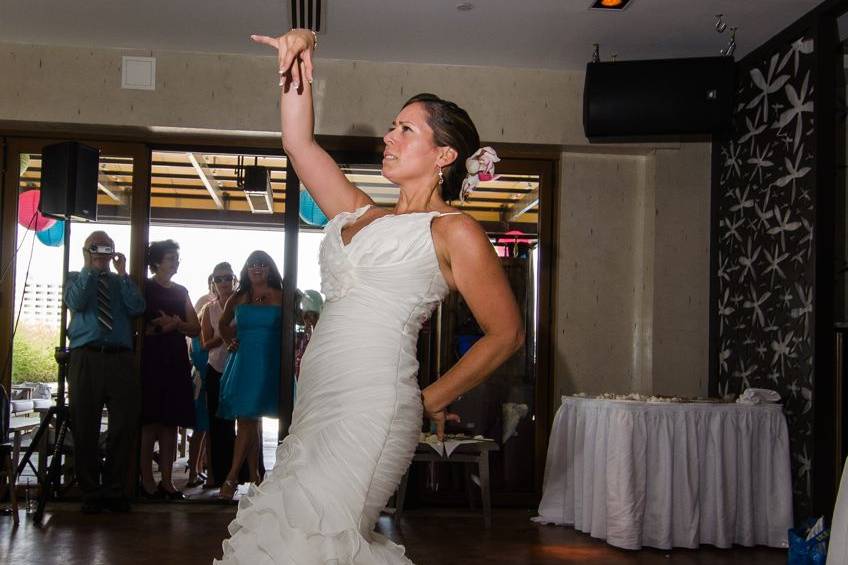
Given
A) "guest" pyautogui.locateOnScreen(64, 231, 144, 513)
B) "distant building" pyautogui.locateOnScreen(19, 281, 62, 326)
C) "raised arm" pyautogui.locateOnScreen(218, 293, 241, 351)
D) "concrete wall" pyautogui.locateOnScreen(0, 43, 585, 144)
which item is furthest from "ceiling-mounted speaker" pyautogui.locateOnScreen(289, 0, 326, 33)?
"distant building" pyautogui.locateOnScreen(19, 281, 62, 326)

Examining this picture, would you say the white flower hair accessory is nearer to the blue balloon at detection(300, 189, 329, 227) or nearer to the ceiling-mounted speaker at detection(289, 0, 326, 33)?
the ceiling-mounted speaker at detection(289, 0, 326, 33)

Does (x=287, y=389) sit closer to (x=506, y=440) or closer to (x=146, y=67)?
(x=506, y=440)

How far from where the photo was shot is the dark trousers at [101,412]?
17.6 ft

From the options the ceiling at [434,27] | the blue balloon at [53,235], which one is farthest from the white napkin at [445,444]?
the blue balloon at [53,235]

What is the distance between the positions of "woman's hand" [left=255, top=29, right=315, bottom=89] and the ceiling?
3.14m

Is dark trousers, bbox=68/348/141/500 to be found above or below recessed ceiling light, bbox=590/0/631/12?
below

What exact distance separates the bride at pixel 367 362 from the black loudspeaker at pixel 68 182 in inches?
146

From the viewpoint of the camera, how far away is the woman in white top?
625 cm

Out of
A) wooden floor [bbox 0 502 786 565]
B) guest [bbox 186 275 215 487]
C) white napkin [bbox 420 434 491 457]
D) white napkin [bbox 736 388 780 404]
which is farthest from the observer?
guest [bbox 186 275 215 487]

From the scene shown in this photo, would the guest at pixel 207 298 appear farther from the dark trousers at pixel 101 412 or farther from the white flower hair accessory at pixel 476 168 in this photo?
the white flower hair accessory at pixel 476 168

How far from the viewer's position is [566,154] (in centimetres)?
607

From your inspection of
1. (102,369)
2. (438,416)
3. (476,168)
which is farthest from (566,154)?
(438,416)

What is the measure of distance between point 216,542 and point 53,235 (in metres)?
2.30

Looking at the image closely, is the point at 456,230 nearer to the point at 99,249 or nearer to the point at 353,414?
the point at 353,414
